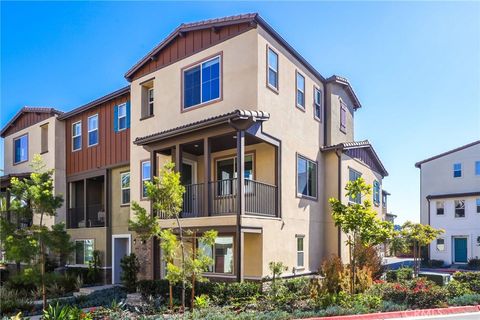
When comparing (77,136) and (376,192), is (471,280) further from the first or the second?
(77,136)

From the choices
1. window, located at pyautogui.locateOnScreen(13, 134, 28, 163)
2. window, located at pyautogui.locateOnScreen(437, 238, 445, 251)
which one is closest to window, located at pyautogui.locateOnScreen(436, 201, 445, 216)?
window, located at pyautogui.locateOnScreen(437, 238, 445, 251)

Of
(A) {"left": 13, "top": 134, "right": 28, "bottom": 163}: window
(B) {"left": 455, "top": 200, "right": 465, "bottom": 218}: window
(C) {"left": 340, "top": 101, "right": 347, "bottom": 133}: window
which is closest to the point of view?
(C) {"left": 340, "top": 101, "right": 347, "bottom": 133}: window

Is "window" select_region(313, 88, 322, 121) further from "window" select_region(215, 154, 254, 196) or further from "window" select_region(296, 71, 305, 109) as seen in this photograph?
"window" select_region(215, 154, 254, 196)

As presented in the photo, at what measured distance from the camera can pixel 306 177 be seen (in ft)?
57.9

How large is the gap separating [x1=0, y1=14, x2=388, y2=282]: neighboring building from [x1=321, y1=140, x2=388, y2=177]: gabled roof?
0.41 ft

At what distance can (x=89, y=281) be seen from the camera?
2019 cm

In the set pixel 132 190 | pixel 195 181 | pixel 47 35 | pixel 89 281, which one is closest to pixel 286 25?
pixel 195 181

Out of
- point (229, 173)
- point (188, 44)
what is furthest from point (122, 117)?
A: point (229, 173)

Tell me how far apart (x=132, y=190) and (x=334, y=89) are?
1105 cm

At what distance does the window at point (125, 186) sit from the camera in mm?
20484

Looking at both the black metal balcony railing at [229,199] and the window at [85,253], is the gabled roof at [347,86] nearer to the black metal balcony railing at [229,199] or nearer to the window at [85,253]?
the black metal balcony railing at [229,199]

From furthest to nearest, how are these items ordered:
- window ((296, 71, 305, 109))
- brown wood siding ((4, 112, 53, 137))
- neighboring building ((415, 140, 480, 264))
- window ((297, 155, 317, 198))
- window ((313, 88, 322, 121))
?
neighboring building ((415, 140, 480, 264)) → brown wood siding ((4, 112, 53, 137)) → window ((313, 88, 322, 121)) → window ((296, 71, 305, 109)) → window ((297, 155, 317, 198))

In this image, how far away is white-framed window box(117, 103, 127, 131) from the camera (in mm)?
20578

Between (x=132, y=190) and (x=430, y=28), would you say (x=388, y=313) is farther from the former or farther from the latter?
(x=132, y=190)
